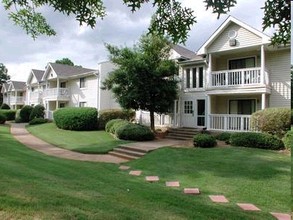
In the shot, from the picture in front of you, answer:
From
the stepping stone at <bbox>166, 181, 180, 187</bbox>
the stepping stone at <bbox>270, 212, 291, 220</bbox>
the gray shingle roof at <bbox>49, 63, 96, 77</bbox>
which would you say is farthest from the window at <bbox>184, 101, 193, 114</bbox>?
the gray shingle roof at <bbox>49, 63, 96, 77</bbox>

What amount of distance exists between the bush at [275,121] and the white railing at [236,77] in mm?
2846

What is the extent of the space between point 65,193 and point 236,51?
1726 centimetres

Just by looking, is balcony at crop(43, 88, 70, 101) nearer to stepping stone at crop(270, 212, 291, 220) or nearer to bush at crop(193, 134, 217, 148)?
bush at crop(193, 134, 217, 148)

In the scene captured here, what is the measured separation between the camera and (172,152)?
15.3 m

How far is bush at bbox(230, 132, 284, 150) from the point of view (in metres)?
A: 16.0

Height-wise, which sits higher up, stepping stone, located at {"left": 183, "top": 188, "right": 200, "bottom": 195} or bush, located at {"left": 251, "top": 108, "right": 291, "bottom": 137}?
bush, located at {"left": 251, "top": 108, "right": 291, "bottom": 137}

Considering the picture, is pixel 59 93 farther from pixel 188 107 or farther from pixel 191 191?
pixel 191 191

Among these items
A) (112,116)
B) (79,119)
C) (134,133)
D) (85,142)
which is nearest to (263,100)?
(134,133)

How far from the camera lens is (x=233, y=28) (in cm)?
2128

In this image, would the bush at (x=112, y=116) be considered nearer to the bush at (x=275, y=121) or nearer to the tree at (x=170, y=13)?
the bush at (x=275, y=121)

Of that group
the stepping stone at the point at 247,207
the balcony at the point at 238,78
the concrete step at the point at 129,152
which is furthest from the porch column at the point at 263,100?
the stepping stone at the point at 247,207

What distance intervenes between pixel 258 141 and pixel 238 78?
5.69 meters

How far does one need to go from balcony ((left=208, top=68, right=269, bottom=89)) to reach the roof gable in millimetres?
1677

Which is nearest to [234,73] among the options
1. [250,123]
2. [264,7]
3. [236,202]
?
[250,123]
